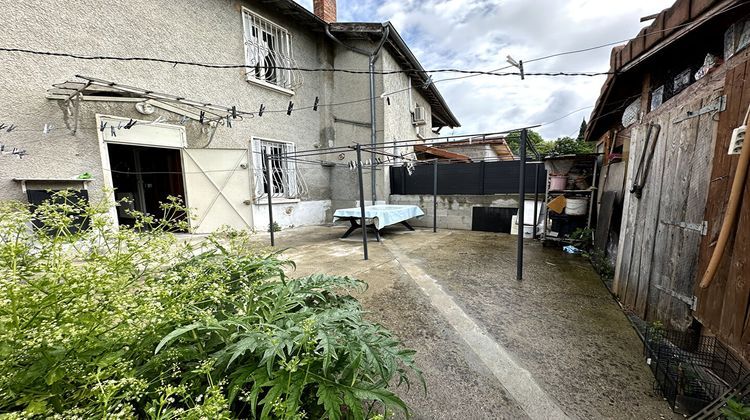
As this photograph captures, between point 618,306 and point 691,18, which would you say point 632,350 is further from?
point 691,18

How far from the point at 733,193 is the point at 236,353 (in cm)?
259

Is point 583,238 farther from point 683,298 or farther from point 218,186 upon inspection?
point 218,186

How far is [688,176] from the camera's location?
2.00 metres

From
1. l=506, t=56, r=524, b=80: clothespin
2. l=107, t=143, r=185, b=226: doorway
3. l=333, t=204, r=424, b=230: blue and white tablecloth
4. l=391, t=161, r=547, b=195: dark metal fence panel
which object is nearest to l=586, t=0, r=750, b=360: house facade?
→ l=506, t=56, r=524, b=80: clothespin

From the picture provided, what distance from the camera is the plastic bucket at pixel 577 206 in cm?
511

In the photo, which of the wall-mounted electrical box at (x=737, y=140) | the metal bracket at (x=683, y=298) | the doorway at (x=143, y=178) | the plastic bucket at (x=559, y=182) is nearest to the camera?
the wall-mounted electrical box at (x=737, y=140)

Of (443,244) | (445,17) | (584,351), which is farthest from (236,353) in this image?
(445,17)

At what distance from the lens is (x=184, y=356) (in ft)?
3.49

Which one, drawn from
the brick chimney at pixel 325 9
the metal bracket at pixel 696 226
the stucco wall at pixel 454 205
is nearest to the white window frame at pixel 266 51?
the brick chimney at pixel 325 9

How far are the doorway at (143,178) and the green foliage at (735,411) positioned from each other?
9.02 meters

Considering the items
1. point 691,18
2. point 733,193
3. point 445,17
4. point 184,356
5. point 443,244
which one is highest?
point 445,17

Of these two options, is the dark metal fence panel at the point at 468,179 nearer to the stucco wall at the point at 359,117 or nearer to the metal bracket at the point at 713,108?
the stucco wall at the point at 359,117

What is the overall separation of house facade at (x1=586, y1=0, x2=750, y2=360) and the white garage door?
7.28m

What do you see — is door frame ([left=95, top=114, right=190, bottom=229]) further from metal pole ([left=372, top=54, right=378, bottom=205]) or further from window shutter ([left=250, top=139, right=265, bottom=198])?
metal pole ([left=372, top=54, right=378, bottom=205])
